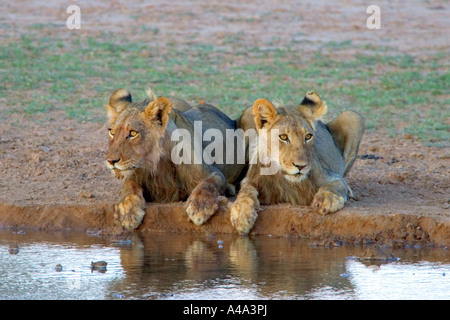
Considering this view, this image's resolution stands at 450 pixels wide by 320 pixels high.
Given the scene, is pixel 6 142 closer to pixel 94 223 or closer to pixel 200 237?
pixel 94 223

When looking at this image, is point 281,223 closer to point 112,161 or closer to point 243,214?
point 243,214

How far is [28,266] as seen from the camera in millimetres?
6691

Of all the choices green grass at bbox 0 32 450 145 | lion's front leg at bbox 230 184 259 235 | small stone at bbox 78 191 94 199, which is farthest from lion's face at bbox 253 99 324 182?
green grass at bbox 0 32 450 145

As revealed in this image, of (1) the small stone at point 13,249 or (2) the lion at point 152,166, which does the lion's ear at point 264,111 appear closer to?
(2) the lion at point 152,166

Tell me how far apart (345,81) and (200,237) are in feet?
23.9

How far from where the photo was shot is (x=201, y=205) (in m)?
7.65

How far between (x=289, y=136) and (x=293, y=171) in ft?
0.99

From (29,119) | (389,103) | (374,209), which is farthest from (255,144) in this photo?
(389,103)

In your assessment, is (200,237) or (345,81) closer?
(200,237)

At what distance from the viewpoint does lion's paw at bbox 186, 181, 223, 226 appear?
7.64 metres

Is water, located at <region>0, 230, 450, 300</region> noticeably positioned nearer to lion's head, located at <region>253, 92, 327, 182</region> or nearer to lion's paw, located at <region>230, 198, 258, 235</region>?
lion's paw, located at <region>230, 198, 258, 235</region>

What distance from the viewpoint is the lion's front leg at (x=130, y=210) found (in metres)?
7.71

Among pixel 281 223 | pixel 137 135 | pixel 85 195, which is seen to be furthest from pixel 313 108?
pixel 85 195

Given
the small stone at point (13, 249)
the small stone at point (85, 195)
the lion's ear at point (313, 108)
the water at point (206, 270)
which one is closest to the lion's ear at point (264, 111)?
the lion's ear at point (313, 108)
